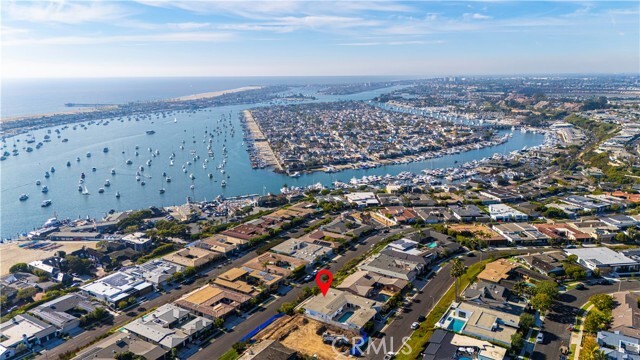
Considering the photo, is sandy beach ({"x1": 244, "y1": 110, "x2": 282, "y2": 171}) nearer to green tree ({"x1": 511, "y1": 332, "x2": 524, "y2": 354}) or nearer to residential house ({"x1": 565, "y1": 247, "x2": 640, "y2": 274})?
residential house ({"x1": 565, "y1": 247, "x2": 640, "y2": 274})

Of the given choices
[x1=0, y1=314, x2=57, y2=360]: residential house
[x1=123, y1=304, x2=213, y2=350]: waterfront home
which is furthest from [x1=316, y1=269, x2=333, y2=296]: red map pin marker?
[x1=0, y1=314, x2=57, y2=360]: residential house

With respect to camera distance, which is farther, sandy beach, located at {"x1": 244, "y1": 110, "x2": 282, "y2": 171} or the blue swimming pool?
sandy beach, located at {"x1": 244, "y1": 110, "x2": 282, "y2": 171}

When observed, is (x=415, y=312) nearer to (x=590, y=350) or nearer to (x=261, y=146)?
(x=590, y=350)

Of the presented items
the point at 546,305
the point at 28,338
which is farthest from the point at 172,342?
the point at 546,305

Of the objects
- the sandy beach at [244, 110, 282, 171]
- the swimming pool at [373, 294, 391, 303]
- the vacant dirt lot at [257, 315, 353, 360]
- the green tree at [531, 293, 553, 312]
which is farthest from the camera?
the sandy beach at [244, 110, 282, 171]

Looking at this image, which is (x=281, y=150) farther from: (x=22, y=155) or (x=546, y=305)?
(x=546, y=305)

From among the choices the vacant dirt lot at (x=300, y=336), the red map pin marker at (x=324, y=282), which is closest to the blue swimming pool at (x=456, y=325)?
the vacant dirt lot at (x=300, y=336)
